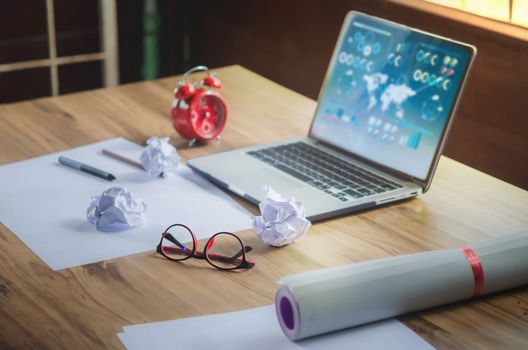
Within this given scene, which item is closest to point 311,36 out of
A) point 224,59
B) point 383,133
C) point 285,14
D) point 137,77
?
point 285,14

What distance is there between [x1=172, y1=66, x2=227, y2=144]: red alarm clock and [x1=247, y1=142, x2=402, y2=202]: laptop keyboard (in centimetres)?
12

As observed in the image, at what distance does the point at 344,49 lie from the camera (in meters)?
1.64

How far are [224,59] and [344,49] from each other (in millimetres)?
1541

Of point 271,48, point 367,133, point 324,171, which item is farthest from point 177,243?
point 271,48

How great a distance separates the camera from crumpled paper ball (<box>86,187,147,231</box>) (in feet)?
4.26

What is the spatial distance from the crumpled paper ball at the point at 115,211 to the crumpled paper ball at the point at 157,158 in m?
0.16

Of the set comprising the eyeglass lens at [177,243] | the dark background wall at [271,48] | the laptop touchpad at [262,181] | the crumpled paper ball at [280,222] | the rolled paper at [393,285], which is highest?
the rolled paper at [393,285]

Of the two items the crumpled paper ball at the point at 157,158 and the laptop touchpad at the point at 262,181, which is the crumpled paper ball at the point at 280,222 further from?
the crumpled paper ball at the point at 157,158

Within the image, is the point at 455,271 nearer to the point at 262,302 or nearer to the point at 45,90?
the point at 262,302

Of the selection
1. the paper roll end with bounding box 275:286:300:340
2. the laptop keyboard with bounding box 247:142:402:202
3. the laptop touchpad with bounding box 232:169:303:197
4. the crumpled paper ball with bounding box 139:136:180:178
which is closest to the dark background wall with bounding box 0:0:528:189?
the laptop keyboard with bounding box 247:142:402:202

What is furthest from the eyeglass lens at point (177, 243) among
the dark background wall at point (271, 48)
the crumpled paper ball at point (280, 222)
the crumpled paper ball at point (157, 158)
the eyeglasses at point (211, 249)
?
the dark background wall at point (271, 48)

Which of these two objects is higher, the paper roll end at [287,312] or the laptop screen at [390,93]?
the laptop screen at [390,93]

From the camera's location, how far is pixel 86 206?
1.38m

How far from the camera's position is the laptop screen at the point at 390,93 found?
146cm
